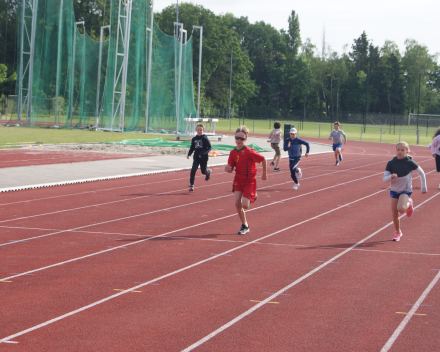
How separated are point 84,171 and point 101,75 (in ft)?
124

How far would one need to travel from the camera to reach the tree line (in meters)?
95.9

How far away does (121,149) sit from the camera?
28.7 meters

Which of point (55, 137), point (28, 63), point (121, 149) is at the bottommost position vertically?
point (121, 149)

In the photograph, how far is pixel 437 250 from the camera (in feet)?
29.1

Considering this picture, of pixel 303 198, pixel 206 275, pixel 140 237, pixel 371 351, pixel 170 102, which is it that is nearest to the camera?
pixel 371 351

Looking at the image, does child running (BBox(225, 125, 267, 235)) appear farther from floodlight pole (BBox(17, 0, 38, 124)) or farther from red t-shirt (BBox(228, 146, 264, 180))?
floodlight pole (BBox(17, 0, 38, 124))

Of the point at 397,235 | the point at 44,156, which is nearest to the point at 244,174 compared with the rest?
the point at 397,235

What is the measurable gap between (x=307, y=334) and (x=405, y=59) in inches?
4459

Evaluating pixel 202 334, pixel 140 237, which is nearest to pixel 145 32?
pixel 140 237

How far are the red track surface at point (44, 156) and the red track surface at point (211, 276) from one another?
824 centimetres

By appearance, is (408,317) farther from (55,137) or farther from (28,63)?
(28,63)

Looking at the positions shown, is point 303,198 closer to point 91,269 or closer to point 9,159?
point 91,269

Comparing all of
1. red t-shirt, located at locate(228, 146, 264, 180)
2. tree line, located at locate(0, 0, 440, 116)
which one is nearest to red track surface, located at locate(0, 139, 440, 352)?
red t-shirt, located at locate(228, 146, 264, 180)

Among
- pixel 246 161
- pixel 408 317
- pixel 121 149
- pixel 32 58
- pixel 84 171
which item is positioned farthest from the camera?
pixel 32 58
